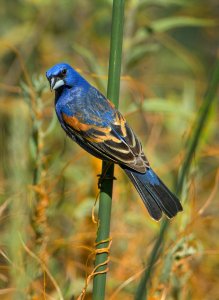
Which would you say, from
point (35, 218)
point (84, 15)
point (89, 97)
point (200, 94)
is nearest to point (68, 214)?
point (89, 97)

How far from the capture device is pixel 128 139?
308 centimetres

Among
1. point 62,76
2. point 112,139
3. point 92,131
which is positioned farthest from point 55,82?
point 112,139

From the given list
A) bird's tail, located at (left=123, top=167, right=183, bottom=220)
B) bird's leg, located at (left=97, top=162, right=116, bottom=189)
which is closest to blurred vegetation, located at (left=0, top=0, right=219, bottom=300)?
bird's tail, located at (left=123, top=167, right=183, bottom=220)

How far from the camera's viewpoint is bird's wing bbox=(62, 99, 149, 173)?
9.70ft

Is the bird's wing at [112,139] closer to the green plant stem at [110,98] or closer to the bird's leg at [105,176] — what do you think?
the bird's leg at [105,176]

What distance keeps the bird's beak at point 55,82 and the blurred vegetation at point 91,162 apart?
3.9 inches

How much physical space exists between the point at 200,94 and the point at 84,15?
4.31 ft

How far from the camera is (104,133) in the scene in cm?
313

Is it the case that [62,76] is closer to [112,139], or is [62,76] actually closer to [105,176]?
[112,139]

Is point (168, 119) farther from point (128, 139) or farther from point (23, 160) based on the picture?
point (23, 160)

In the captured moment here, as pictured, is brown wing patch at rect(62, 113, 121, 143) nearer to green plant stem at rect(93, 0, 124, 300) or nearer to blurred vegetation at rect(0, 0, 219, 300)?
blurred vegetation at rect(0, 0, 219, 300)

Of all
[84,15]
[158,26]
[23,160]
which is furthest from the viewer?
[84,15]

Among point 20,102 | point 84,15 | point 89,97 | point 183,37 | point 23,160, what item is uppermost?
point 183,37

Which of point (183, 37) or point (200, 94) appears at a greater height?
point (183, 37)
